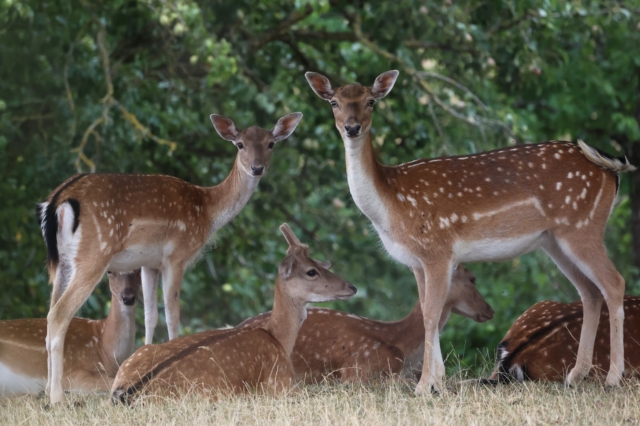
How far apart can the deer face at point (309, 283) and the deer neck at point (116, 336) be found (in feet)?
4.87

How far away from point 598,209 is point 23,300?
18.6 ft

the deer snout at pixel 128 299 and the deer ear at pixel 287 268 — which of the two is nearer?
the deer ear at pixel 287 268

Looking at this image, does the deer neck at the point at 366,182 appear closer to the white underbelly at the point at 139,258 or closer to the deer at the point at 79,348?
the white underbelly at the point at 139,258

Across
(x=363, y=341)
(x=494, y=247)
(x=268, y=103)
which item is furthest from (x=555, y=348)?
(x=268, y=103)

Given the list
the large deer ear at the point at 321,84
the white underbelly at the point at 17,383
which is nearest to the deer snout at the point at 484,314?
the large deer ear at the point at 321,84

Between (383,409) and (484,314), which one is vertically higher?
(383,409)

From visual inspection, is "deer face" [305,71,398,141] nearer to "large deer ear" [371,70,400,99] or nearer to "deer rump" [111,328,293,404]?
"large deer ear" [371,70,400,99]

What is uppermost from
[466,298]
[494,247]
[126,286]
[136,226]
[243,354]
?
[136,226]

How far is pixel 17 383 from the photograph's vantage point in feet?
26.1

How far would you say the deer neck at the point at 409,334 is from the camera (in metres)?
8.11

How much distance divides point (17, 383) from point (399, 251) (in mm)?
2943

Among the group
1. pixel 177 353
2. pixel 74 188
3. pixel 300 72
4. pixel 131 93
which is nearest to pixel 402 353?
pixel 177 353

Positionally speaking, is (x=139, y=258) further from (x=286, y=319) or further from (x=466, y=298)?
(x=466, y=298)

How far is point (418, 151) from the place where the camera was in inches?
444
